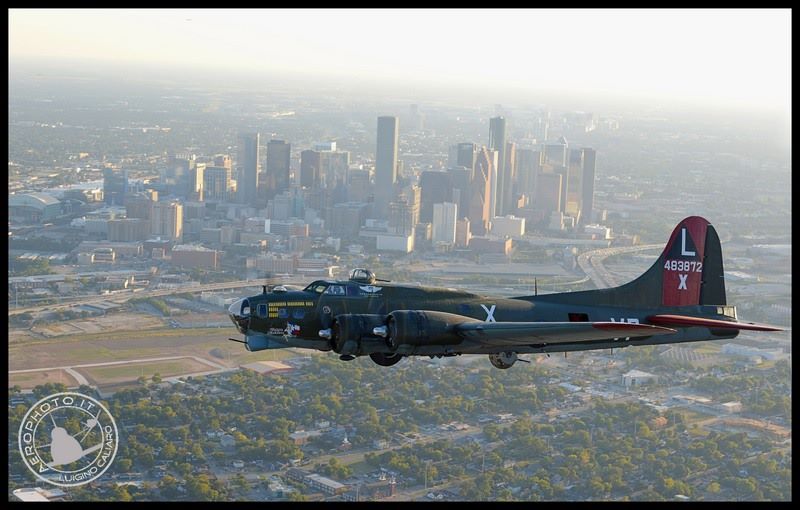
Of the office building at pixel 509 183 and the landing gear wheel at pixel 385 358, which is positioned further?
the office building at pixel 509 183

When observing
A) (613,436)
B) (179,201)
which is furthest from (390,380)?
(179,201)

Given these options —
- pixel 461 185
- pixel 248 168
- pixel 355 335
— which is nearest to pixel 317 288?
pixel 355 335

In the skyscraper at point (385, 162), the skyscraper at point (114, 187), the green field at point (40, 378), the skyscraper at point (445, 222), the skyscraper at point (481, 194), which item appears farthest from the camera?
the skyscraper at point (114, 187)

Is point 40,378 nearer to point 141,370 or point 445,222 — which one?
point 141,370

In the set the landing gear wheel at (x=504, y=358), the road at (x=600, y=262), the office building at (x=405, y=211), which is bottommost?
the road at (x=600, y=262)

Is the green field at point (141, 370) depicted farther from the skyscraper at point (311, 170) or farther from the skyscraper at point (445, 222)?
the skyscraper at point (311, 170)

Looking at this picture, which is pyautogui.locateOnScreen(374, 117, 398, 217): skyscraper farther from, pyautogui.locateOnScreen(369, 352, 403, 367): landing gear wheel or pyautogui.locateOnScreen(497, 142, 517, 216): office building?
pyautogui.locateOnScreen(369, 352, 403, 367): landing gear wheel

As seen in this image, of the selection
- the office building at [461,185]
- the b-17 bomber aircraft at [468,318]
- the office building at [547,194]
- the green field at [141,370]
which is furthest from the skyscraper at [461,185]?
the b-17 bomber aircraft at [468,318]
